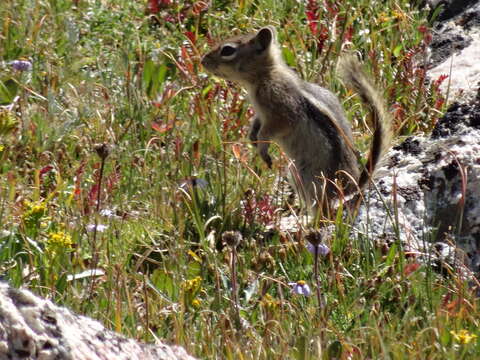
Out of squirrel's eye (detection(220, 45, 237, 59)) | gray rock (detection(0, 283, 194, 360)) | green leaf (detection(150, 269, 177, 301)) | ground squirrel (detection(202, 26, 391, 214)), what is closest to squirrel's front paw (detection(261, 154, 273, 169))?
ground squirrel (detection(202, 26, 391, 214))

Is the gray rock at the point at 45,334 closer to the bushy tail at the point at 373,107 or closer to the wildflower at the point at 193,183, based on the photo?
the wildflower at the point at 193,183

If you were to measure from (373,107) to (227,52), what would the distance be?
1.33 m

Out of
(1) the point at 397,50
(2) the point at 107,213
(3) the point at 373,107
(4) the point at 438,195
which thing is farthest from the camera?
(1) the point at 397,50

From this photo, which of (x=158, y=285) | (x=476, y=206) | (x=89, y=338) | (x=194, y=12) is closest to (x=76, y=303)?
(x=158, y=285)

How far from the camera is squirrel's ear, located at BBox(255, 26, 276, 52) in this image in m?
5.98

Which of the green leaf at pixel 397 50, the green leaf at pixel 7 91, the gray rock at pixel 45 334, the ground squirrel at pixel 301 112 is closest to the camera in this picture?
the gray rock at pixel 45 334

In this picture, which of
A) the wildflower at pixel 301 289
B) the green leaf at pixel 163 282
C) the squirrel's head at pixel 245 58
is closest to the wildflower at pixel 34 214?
the green leaf at pixel 163 282

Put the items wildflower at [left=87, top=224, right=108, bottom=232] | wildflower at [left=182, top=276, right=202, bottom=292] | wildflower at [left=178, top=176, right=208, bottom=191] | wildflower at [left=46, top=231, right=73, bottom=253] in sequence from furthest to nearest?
wildflower at [left=178, top=176, right=208, bottom=191] → wildflower at [left=87, top=224, right=108, bottom=232] → wildflower at [left=46, top=231, right=73, bottom=253] → wildflower at [left=182, top=276, right=202, bottom=292]

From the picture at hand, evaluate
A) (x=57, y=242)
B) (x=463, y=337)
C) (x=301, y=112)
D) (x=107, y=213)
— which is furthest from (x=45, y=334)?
(x=301, y=112)

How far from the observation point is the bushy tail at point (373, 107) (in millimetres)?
4816

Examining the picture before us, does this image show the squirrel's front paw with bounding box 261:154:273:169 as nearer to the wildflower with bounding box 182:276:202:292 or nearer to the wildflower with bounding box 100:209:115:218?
the wildflower with bounding box 100:209:115:218

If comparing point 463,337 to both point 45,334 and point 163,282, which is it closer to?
point 45,334

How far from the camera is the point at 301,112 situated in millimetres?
5559

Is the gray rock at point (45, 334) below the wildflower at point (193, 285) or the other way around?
the other way around
